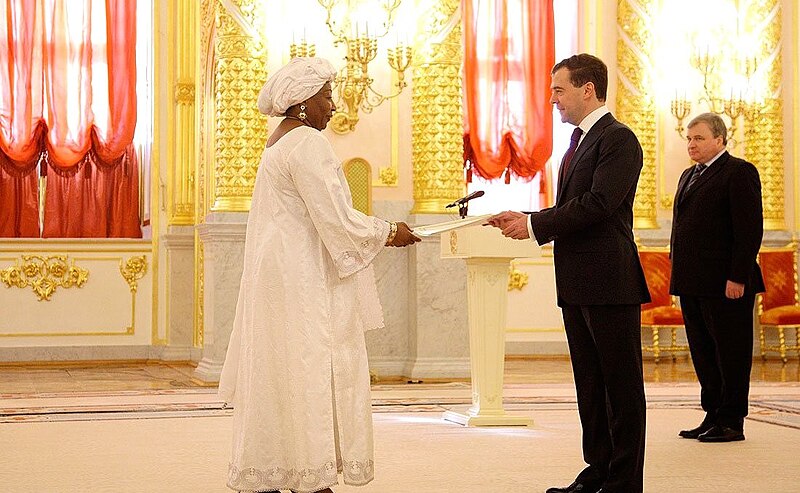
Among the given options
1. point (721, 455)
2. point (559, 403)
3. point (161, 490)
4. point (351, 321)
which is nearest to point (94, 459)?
point (161, 490)

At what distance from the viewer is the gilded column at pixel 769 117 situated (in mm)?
11258

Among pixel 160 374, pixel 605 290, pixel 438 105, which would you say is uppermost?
pixel 438 105

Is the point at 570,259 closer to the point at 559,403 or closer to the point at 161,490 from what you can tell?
the point at 161,490

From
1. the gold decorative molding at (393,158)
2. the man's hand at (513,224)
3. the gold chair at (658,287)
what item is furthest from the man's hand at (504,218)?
the gold chair at (658,287)

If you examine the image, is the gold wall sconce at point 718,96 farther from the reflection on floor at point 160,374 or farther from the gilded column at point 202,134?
the gilded column at point 202,134

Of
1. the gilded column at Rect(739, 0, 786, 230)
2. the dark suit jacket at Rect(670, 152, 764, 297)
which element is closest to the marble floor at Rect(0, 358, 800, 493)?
the dark suit jacket at Rect(670, 152, 764, 297)

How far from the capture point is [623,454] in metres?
3.84

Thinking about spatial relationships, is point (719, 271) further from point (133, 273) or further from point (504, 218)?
point (133, 273)

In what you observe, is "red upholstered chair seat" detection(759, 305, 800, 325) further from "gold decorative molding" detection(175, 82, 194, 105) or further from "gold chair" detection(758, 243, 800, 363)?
"gold decorative molding" detection(175, 82, 194, 105)

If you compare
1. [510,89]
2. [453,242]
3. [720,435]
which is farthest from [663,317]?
[720,435]

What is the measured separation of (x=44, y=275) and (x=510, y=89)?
14.8 feet

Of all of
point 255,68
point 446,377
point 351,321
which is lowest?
Result: point 446,377

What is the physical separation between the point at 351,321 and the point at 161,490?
1037 millimetres

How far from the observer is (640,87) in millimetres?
11102
